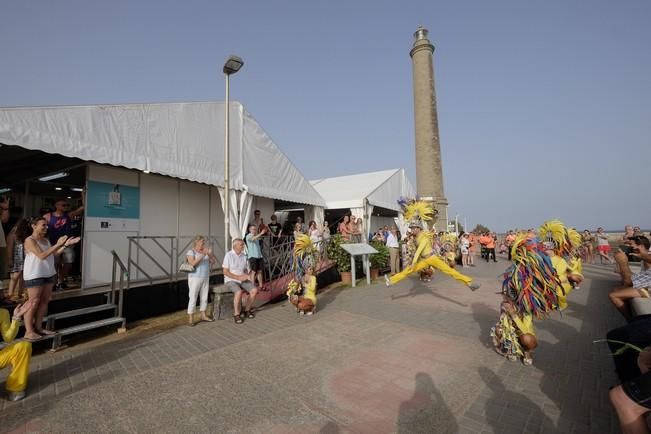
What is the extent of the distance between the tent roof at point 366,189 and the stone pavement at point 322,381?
782 centimetres

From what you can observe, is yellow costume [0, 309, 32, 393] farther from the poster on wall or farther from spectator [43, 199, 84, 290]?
the poster on wall

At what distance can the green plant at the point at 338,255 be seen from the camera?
10.3 m

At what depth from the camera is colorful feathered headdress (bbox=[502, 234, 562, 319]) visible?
3566mm

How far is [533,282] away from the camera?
365 cm

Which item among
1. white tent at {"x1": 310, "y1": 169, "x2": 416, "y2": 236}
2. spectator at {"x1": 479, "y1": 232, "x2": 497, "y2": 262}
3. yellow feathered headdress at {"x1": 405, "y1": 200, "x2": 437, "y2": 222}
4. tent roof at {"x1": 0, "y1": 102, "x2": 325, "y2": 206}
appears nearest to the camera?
tent roof at {"x1": 0, "y1": 102, "x2": 325, "y2": 206}

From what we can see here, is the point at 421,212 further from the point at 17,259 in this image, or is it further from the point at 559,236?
the point at 17,259

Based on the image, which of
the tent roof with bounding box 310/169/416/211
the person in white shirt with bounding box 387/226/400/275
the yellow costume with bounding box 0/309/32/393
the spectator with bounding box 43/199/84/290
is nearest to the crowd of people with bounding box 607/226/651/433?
the yellow costume with bounding box 0/309/32/393

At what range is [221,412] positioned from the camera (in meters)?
2.78

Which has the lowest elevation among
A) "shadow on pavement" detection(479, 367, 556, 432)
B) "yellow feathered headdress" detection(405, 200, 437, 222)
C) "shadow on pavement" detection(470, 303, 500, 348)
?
"shadow on pavement" detection(470, 303, 500, 348)

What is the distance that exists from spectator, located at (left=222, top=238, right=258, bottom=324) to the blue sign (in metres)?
3.17

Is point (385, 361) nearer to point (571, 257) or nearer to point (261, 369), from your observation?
point (261, 369)

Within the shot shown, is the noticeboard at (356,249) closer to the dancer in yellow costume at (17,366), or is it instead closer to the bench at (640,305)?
the bench at (640,305)

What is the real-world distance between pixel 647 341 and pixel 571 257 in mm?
6078

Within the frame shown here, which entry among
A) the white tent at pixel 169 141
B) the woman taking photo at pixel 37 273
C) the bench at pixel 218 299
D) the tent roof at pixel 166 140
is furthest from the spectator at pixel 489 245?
the woman taking photo at pixel 37 273
